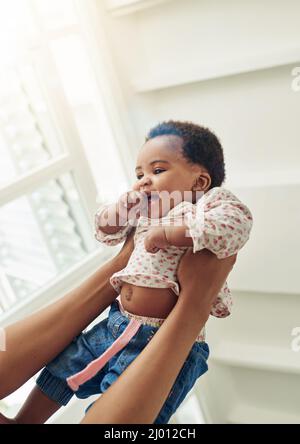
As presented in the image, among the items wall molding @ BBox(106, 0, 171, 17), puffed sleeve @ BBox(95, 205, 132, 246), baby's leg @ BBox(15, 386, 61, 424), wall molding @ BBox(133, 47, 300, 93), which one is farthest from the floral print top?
wall molding @ BBox(106, 0, 171, 17)

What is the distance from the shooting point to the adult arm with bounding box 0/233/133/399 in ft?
3.22

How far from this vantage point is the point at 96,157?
1.76 m

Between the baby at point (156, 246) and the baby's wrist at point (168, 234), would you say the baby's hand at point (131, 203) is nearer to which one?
the baby at point (156, 246)

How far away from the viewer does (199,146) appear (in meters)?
1.05

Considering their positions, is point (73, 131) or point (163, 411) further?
point (73, 131)

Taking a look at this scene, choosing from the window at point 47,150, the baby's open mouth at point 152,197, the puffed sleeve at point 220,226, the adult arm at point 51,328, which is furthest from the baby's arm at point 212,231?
the window at point 47,150

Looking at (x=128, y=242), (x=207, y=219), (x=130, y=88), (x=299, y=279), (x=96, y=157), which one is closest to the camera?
(x=207, y=219)

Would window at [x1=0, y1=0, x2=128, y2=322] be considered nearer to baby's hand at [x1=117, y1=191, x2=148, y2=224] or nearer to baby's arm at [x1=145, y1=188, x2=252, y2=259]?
baby's hand at [x1=117, y1=191, x2=148, y2=224]

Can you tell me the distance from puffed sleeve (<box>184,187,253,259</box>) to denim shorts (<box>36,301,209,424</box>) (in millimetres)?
222

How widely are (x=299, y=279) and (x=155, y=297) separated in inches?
→ 24.5

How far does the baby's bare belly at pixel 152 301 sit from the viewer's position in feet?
3.16
